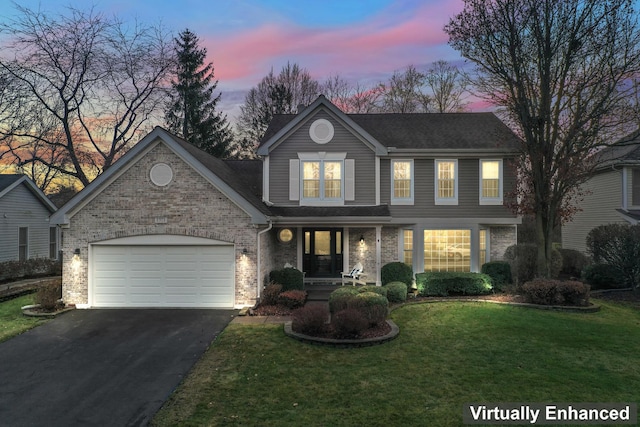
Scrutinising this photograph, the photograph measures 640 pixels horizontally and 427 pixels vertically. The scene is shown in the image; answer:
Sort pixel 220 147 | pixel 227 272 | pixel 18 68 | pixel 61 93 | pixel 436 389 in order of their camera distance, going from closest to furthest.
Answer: pixel 436 389 → pixel 227 272 → pixel 18 68 → pixel 61 93 → pixel 220 147

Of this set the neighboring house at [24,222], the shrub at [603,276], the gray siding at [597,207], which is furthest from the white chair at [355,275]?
the neighboring house at [24,222]

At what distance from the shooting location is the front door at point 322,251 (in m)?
16.2

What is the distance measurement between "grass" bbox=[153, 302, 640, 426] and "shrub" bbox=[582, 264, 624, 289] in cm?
581

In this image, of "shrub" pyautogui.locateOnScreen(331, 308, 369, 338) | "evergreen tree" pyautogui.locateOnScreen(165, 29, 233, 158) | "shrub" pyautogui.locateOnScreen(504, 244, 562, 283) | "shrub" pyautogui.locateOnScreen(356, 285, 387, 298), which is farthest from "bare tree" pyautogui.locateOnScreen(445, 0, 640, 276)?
"evergreen tree" pyautogui.locateOnScreen(165, 29, 233, 158)

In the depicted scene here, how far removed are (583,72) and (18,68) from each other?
29.8 m

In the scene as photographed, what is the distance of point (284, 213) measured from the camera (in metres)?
15.4

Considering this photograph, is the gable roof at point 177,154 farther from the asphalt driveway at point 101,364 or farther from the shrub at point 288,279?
the asphalt driveway at point 101,364

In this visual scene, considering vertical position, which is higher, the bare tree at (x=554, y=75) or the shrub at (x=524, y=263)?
the bare tree at (x=554, y=75)

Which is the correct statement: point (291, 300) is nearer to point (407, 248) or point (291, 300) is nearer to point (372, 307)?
point (372, 307)

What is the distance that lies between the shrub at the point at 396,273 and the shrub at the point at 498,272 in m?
3.28

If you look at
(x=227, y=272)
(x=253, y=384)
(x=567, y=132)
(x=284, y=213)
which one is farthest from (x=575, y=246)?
(x=253, y=384)

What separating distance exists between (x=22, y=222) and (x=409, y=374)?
23.7 meters

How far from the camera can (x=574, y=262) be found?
760 inches

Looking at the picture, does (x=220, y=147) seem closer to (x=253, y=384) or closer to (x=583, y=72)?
(x=583, y=72)
